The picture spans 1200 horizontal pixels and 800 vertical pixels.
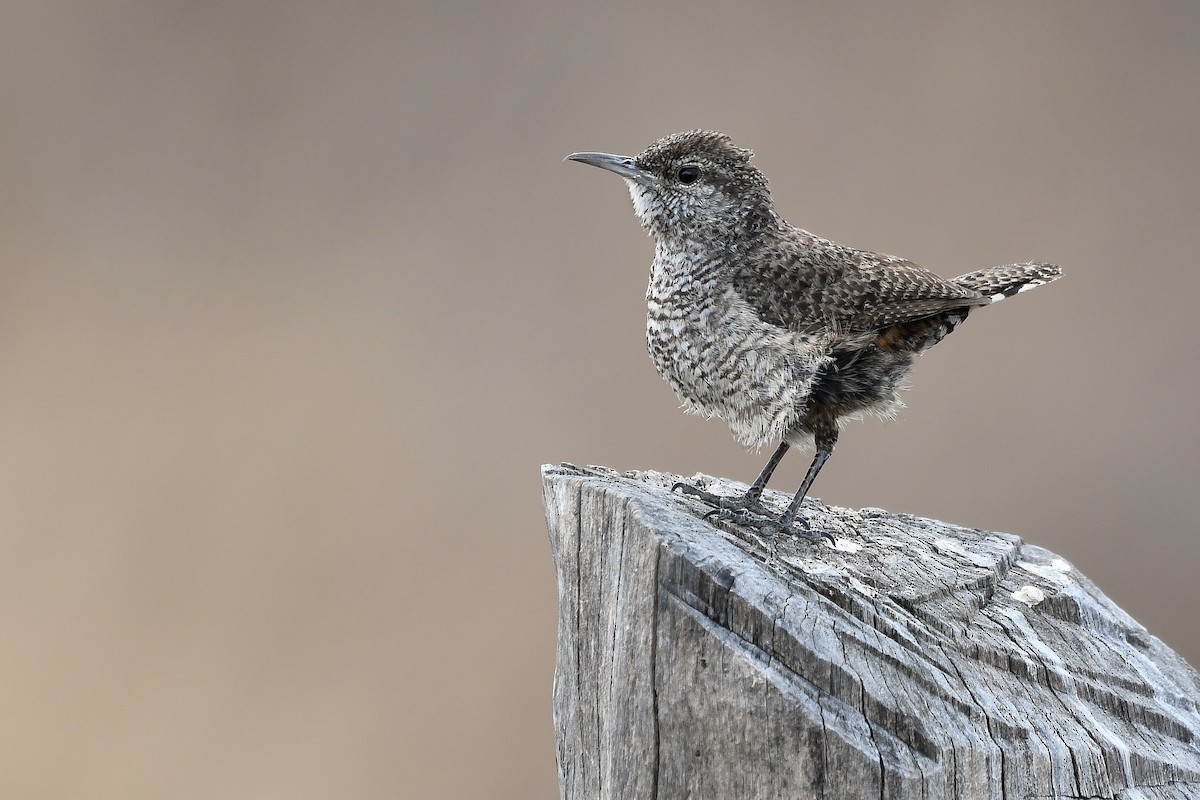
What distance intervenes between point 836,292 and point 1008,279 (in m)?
Result: 0.61

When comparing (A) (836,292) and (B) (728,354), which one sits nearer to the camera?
(B) (728,354)

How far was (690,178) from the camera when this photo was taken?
2.86 m

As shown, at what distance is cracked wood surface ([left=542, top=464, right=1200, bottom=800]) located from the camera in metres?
1.67

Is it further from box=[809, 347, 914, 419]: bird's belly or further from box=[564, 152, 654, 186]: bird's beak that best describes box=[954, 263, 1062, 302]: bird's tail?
box=[564, 152, 654, 186]: bird's beak

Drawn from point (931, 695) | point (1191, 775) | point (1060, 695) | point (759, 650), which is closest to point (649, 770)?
point (759, 650)

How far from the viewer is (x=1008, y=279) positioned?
3.01 meters

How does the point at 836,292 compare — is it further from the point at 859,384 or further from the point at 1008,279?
the point at 1008,279

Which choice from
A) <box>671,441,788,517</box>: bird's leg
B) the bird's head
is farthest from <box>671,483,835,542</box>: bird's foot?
the bird's head

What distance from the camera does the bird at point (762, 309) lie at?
266 cm

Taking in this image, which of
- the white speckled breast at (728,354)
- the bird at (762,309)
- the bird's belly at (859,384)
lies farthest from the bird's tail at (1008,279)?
the white speckled breast at (728,354)

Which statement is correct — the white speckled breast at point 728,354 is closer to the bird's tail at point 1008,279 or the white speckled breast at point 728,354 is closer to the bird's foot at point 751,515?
the bird's foot at point 751,515

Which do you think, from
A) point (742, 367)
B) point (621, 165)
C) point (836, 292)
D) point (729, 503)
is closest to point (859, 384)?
point (836, 292)

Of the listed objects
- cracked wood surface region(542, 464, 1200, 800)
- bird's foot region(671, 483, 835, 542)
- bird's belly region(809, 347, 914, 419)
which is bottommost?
cracked wood surface region(542, 464, 1200, 800)

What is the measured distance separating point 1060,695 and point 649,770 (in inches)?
31.5
